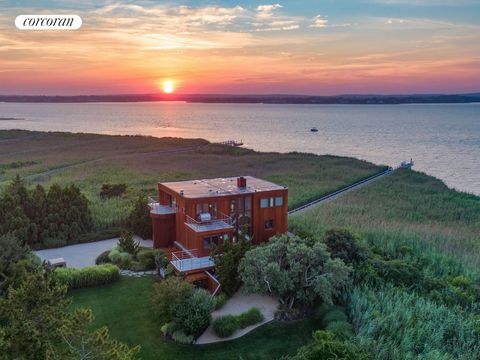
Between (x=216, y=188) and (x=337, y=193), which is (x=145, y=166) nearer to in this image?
(x=337, y=193)

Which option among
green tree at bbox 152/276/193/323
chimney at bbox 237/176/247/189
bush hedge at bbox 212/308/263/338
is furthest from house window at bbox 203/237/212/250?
bush hedge at bbox 212/308/263/338

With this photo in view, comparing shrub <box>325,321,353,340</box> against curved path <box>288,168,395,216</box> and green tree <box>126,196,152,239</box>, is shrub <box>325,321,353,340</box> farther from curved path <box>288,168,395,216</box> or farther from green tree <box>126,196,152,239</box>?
curved path <box>288,168,395,216</box>

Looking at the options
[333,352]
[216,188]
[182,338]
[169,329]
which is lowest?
[182,338]

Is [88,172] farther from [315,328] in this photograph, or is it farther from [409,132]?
[409,132]

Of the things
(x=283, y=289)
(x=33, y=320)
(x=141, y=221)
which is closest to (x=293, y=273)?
(x=283, y=289)

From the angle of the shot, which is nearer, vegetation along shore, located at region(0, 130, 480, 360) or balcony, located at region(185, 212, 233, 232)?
vegetation along shore, located at region(0, 130, 480, 360)

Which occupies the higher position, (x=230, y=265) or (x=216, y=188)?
(x=216, y=188)
